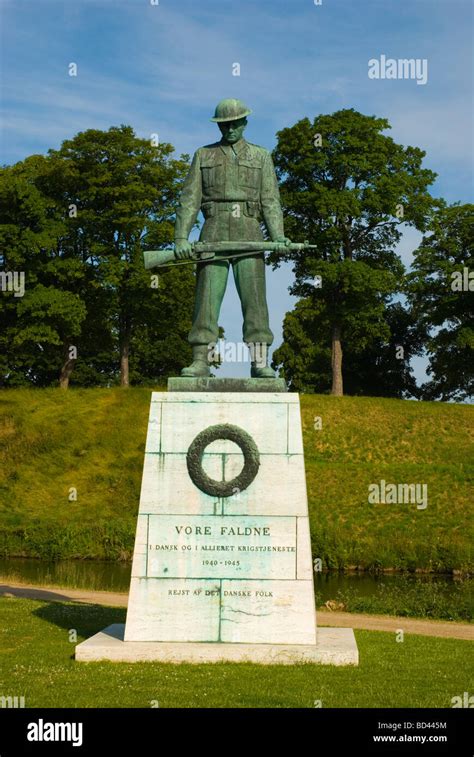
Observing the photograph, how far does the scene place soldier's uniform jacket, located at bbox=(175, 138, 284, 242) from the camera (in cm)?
1463

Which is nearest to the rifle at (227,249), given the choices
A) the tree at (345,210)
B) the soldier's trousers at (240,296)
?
the soldier's trousers at (240,296)

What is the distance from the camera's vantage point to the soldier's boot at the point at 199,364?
47.3ft

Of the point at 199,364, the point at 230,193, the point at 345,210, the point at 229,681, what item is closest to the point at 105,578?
the point at 199,364

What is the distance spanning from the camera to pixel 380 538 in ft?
110

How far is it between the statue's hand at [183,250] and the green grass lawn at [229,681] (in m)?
5.59

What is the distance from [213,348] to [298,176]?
34.8m

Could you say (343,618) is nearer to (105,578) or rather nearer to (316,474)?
(105,578)

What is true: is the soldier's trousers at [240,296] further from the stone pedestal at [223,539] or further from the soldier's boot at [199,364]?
the stone pedestal at [223,539]

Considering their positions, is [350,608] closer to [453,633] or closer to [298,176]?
[453,633]

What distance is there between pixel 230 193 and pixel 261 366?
250 centimetres

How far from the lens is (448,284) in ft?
169

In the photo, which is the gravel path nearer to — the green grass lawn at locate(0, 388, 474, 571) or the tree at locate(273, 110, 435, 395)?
the green grass lawn at locate(0, 388, 474, 571)

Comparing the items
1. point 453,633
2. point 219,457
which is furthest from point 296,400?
point 453,633

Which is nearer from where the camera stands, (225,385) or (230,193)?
(225,385)
